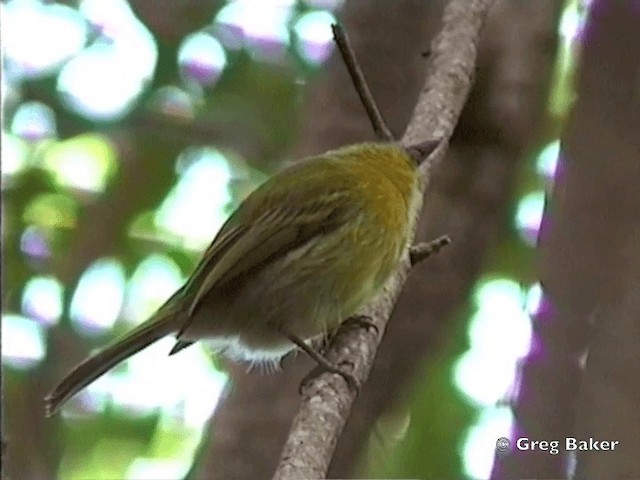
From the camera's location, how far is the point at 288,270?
204 cm

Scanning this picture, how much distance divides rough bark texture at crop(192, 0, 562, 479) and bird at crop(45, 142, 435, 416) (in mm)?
92

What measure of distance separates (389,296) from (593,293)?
739 mm

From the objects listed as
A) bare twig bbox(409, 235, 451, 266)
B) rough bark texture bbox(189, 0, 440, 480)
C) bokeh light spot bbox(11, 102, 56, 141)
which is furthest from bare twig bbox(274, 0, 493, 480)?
bokeh light spot bbox(11, 102, 56, 141)

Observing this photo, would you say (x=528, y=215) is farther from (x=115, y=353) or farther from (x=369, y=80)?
(x=115, y=353)

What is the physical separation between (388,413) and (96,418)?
787 mm

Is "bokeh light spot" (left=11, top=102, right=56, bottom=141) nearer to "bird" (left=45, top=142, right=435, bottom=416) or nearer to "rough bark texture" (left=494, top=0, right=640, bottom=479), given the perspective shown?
"bird" (left=45, top=142, right=435, bottom=416)

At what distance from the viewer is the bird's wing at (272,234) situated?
6.61 ft

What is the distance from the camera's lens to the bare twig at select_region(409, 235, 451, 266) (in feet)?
6.28

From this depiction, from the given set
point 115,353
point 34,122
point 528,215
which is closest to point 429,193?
point 528,215

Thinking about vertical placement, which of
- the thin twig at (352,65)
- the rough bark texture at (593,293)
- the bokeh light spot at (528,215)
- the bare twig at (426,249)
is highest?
the thin twig at (352,65)

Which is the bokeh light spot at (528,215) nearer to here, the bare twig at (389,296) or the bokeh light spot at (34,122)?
the bare twig at (389,296)

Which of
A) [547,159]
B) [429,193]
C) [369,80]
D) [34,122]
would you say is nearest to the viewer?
[547,159]

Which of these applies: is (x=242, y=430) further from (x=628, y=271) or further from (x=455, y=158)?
(x=628, y=271)

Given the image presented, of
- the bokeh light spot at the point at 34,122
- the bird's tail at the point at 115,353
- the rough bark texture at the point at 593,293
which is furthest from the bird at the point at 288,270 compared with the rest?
the bokeh light spot at the point at 34,122
